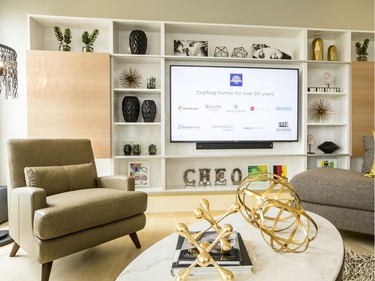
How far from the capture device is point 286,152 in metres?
3.32

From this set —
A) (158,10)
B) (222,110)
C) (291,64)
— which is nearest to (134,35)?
(158,10)

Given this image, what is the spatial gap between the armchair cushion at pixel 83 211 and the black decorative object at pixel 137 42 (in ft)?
5.68

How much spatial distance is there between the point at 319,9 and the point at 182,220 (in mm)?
3099

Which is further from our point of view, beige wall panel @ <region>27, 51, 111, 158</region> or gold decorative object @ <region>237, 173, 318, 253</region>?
beige wall panel @ <region>27, 51, 111, 158</region>

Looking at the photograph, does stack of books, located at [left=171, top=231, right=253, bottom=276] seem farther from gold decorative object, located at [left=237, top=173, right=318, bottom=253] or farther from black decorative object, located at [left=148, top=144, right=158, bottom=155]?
black decorative object, located at [left=148, top=144, right=158, bottom=155]

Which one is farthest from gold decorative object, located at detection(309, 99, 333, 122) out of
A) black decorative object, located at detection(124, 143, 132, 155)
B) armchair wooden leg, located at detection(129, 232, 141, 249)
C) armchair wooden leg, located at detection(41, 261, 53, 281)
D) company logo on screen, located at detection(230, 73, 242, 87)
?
armchair wooden leg, located at detection(41, 261, 53, 281)

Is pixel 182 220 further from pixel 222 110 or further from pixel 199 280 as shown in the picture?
pixel 199 280

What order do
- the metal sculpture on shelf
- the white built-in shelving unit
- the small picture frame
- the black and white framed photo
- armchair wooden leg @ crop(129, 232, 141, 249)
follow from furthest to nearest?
the small picture frame → the black and white framed photo → the white built-in shelving unit → the metal sculpture on shelf → armchair wooden leg @ crop(129, 232, 141, 249)

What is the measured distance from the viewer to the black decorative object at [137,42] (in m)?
2.93

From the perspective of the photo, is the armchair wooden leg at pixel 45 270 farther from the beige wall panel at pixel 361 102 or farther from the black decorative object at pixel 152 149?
the beige wall panel at pixel 361 102

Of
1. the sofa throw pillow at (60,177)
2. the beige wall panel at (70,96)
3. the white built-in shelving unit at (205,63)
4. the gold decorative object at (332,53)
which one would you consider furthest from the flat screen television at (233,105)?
the sofa throw pillow at (60,177)

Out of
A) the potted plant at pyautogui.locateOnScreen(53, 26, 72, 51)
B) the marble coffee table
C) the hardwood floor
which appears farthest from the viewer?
the potted plant at pyautogui.locateOnScreen(53, 26, 72, 51)

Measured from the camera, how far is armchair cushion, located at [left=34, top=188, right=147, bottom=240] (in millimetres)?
1435

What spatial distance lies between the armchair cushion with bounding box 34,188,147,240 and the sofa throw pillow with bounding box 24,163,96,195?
11 centimetres
